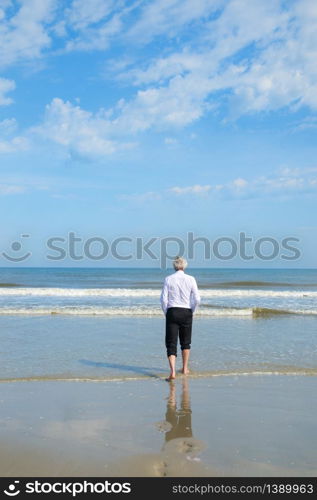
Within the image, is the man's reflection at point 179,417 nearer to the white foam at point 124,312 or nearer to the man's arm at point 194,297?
the man's arm at point 194,297

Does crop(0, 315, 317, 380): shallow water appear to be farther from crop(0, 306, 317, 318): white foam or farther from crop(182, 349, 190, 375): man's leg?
crop(0, 306, 317, 318): white foam

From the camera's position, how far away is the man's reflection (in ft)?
14.9

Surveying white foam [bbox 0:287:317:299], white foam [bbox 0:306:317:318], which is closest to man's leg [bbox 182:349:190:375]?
white foam [bbox 0:306:317:318]

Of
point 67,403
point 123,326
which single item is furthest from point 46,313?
point 67,403

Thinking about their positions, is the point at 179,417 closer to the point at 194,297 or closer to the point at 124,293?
the point at 194,297

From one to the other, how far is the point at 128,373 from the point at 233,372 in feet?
5.59

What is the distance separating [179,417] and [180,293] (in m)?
2.36

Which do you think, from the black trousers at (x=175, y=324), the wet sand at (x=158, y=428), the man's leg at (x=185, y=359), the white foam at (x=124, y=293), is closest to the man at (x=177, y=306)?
the black trousers at (x=175, y=324)

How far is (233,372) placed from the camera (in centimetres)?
754

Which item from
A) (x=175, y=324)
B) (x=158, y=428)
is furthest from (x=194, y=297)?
(x=158, y=428)

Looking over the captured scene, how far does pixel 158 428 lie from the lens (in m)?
4.71

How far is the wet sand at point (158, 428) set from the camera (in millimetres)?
3760

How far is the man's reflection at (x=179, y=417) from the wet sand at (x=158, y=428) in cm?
1

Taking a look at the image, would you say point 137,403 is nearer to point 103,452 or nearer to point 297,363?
point 103,452
